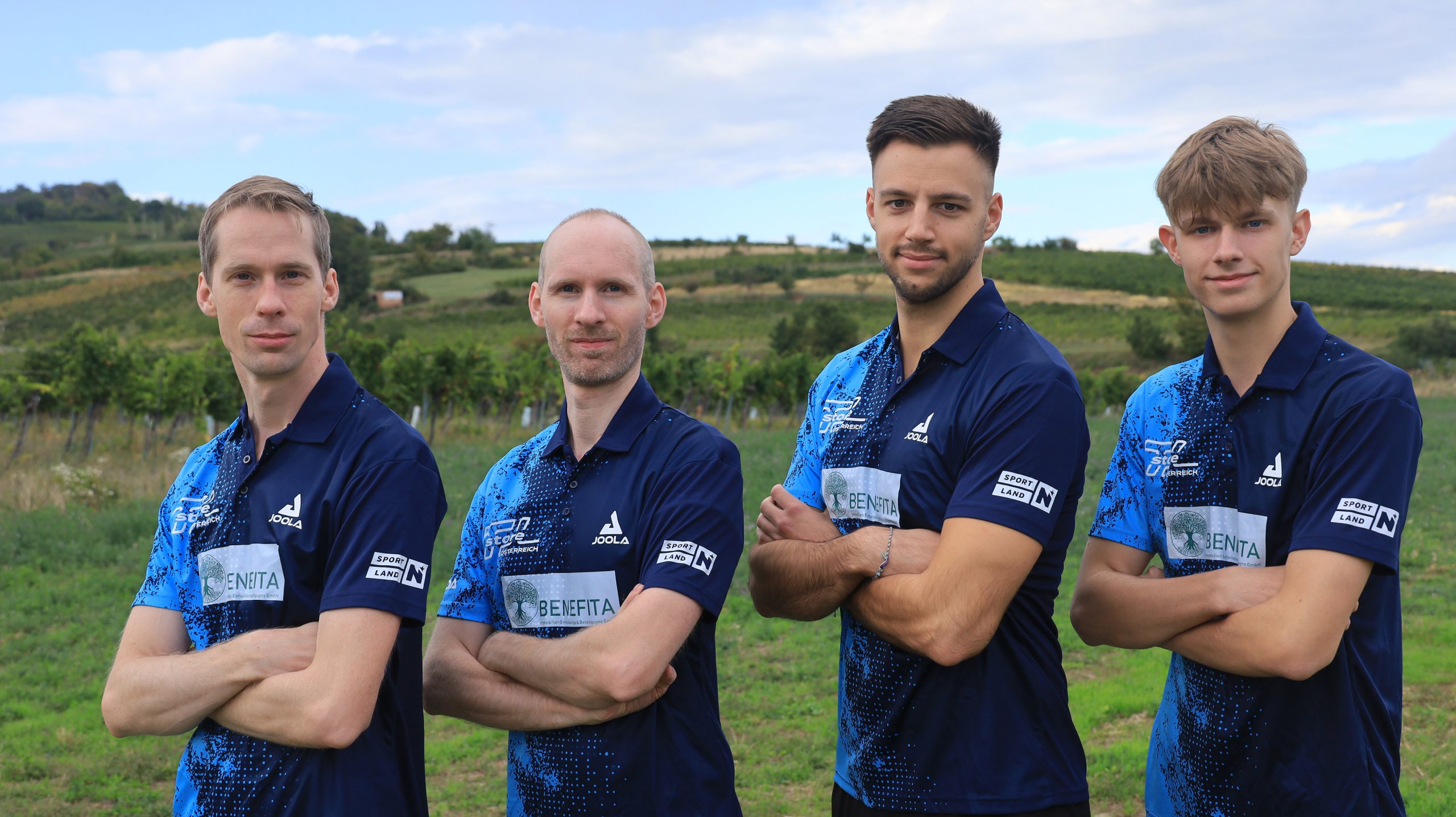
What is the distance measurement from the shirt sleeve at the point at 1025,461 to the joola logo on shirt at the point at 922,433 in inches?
5.2

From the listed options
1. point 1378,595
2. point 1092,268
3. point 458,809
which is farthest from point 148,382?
point 1092,268

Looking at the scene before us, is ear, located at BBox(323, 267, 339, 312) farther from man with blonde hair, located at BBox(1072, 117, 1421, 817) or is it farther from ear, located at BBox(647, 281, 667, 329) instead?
man with blonde hair, located at BBox(1072, 117, 1421, 817)

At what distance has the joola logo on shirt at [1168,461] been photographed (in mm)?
3094

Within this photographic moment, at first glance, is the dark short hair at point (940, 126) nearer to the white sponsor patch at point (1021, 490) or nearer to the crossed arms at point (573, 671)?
the white sponsor patch at point (1021, 490)

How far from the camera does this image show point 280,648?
2.66m

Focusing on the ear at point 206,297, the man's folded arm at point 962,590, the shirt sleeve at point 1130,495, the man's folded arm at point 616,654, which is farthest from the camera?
the shirt sleeve at point 1130,495

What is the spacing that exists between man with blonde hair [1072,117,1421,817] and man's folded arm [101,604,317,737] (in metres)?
2.38

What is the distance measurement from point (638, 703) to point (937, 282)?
1.53 metres

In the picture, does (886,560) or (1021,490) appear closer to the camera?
(1021,490)

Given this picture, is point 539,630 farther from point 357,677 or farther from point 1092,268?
point 1092,268

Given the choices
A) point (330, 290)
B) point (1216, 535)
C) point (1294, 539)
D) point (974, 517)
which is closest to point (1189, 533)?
point (1216, 535)

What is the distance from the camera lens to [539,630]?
3.00 m

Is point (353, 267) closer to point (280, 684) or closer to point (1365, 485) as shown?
point (280, 684)

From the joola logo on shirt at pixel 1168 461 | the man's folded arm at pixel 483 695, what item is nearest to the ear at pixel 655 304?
the man's folded arm at pixel 483 695
